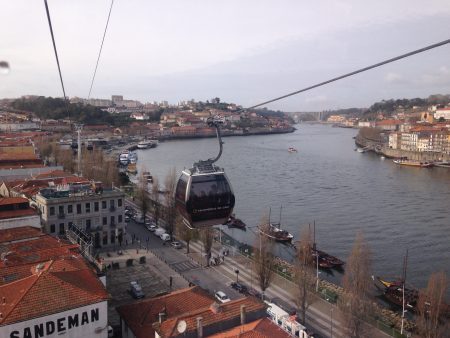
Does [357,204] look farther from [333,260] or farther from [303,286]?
[303,286]

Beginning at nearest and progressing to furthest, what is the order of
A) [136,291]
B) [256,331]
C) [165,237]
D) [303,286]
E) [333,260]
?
[256,331] < [303,286] < [136,291] < [333,260] < [165,237]

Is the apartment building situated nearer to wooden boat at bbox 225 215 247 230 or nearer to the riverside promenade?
the riverside promenade

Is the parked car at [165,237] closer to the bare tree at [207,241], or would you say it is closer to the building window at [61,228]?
Answer: the bare tree at [207,241]

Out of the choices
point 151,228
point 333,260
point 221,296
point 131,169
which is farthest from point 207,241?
point 131,169

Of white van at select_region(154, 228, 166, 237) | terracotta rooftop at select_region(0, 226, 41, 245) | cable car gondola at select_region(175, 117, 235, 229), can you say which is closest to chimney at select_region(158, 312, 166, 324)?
cable car gondola at select_region(175, 117, 235, 229)

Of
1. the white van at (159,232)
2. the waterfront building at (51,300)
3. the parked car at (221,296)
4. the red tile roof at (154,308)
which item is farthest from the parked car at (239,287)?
the white van at (159,232)
